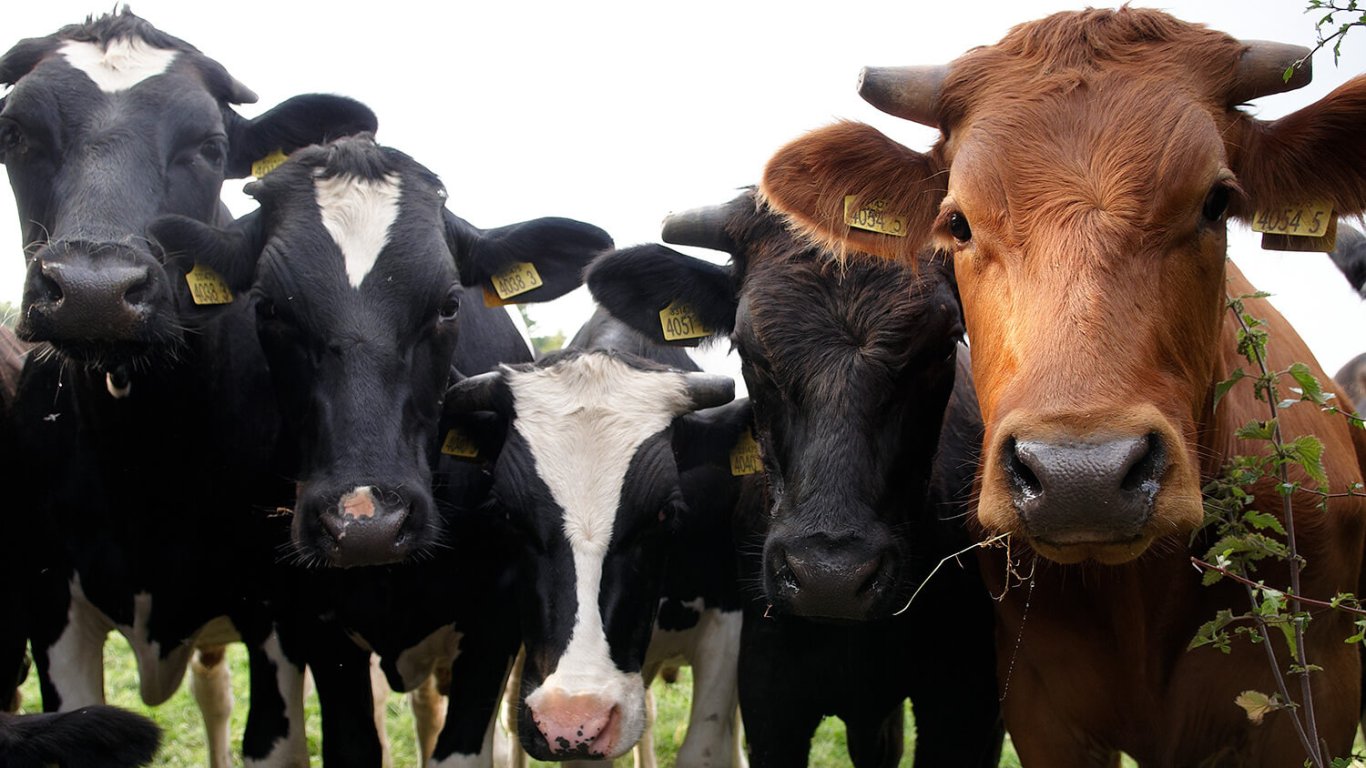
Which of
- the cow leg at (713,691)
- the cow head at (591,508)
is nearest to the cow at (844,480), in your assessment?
the cow head at (591,508)

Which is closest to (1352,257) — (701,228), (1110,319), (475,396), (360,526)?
(701,228)

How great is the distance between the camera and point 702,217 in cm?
514

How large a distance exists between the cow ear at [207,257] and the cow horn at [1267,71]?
354cm

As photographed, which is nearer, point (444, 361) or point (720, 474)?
point (444, 361)

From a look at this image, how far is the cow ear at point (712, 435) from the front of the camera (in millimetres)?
5406

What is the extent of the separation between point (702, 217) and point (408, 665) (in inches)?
92.0

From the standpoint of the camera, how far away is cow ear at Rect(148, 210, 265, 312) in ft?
16.4

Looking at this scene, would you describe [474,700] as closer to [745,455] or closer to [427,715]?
[745,455]

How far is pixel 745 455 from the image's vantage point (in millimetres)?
5418

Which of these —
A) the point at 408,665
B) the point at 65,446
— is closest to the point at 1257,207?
the point at 408,665

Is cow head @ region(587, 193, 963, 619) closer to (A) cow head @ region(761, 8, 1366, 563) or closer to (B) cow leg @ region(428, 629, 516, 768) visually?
(A) cow head @ region(761, 8, 1366, 563)

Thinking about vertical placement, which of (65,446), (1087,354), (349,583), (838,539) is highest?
(1087,354)

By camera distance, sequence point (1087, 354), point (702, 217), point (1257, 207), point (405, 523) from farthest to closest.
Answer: point (702, 217), point (405, 523), point (1257, 207), point (1087, 354)

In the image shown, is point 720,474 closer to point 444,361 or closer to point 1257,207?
point 444,361
